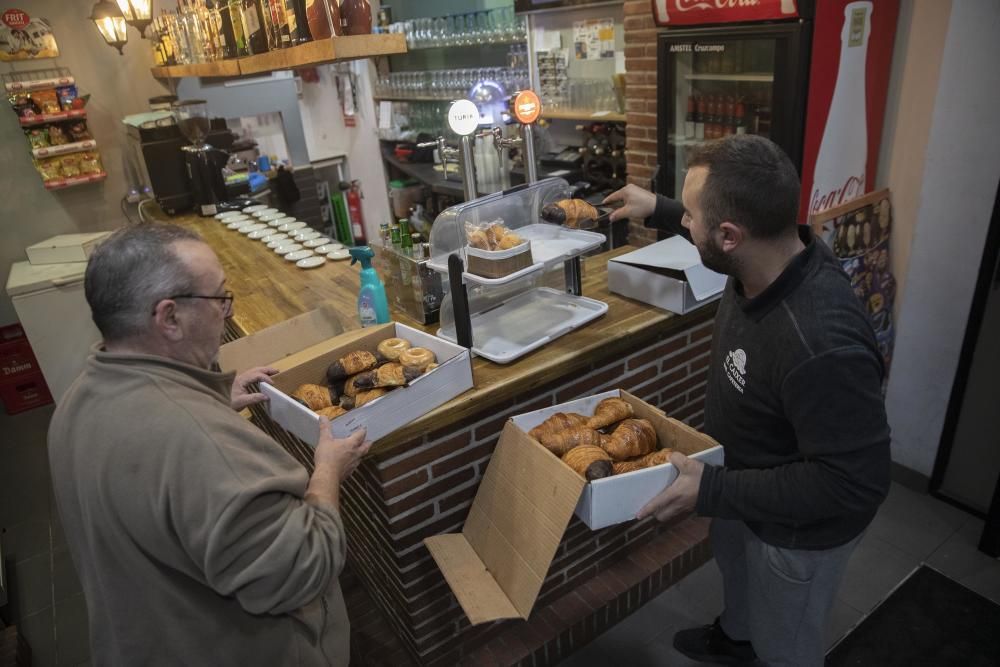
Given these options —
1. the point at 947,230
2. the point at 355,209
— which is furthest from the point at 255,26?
the point at 355,209

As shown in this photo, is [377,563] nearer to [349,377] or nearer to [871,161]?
[349,377]

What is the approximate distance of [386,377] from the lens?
1924 millimetres

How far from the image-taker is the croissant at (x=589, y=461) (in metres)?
1.71

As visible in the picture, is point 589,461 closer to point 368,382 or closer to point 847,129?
point 368,382

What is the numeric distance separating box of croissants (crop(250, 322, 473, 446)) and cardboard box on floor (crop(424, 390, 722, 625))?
0.86 ft

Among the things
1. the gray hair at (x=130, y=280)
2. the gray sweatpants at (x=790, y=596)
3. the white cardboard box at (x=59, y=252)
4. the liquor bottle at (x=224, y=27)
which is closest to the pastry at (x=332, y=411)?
the gray hair at (x=130, y=280)

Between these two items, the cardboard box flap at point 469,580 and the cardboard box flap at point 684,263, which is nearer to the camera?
the cardboard box flap at point 469,580

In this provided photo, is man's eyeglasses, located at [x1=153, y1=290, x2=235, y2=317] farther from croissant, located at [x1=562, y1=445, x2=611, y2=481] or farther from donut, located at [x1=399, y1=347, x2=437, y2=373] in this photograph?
croissant, located at [x1=562, y1=445, x2=611, y2=481]

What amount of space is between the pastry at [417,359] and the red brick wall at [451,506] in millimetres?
224

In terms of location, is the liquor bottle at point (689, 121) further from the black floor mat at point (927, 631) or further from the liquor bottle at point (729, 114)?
the black floor mat at point (927, 631)

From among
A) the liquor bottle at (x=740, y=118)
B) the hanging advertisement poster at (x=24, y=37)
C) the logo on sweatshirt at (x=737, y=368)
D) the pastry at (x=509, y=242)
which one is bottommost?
the logo on sweatshirt at (x=737, y=368)

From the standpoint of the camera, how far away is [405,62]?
7477 millimetres

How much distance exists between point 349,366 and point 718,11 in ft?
7.80

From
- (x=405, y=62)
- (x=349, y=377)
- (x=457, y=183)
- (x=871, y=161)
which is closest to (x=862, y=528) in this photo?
(x=349, y=377)
